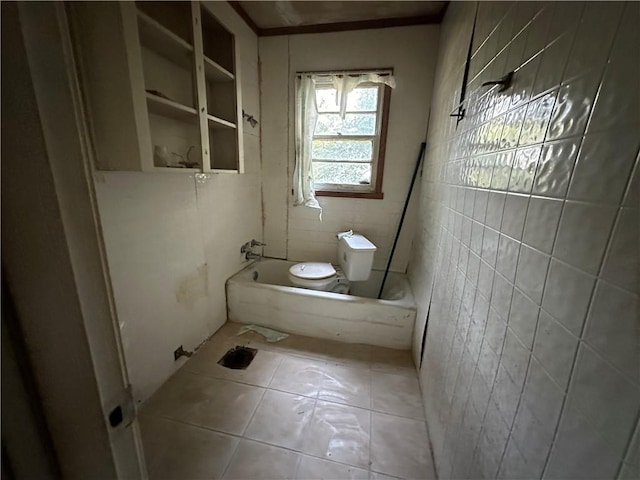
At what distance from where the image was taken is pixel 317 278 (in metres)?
2.09

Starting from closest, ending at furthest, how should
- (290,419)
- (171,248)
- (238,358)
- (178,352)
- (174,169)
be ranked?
(174,169) → (290,419) → (171,248) → (178,352) → (238,358)

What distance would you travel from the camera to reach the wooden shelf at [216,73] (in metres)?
1.43

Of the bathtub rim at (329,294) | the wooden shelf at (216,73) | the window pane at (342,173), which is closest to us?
the wooden shelf at (216,73)

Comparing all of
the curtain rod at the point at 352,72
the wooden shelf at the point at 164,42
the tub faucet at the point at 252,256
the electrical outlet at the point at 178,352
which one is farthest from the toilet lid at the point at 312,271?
the curtain rod at the point at 352,72

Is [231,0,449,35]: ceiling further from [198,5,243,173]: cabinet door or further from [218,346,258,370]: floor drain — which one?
[218,346,258,370]: floor drain

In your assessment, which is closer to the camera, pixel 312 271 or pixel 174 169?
pixel 174 169

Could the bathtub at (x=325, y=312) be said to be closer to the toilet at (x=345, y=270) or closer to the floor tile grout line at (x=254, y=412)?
the toilet at (x=345, y=270)

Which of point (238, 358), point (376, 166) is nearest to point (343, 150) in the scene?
point (376, 166)

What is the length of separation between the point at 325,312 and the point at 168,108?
1564mm

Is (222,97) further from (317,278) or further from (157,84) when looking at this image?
(317,278)

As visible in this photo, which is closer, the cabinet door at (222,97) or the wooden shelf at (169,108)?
the wooden shelf at (169,108)

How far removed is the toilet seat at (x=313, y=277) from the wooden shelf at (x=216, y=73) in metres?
1.42

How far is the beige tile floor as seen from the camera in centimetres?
114

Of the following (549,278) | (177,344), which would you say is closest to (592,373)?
(549,278)
